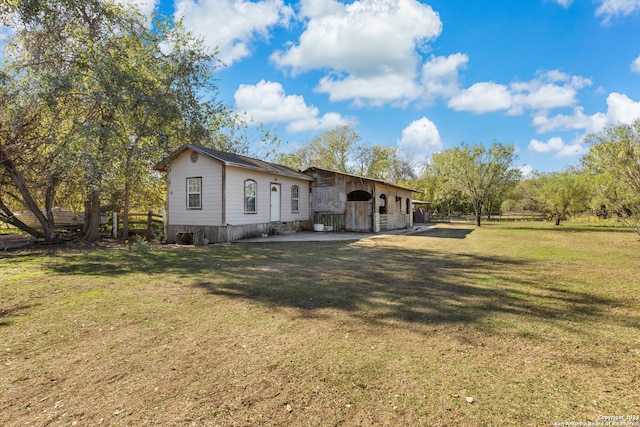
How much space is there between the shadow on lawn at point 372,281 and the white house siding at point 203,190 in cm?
350

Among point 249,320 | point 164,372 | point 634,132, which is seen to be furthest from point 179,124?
point 634,132

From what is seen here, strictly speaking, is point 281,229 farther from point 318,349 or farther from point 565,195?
point 565,195

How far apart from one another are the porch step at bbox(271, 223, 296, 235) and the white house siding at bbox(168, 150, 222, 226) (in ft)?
12.1

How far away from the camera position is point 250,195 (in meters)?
15.6

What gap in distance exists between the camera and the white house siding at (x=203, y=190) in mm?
14141

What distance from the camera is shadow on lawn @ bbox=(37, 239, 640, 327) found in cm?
486

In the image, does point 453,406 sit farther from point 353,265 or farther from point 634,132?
point 634,132

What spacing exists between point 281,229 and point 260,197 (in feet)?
7.87

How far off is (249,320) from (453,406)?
8.93ft

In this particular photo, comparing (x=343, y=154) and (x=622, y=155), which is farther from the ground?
(x=343, y=154)

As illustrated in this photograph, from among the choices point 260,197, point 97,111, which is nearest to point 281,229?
point 260,197

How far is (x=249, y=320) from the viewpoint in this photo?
4.43 meters

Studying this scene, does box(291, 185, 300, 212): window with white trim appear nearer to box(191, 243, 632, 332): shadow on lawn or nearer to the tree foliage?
the tree foliage

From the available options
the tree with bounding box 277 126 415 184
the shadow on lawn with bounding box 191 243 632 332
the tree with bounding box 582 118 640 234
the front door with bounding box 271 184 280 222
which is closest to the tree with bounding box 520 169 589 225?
the tree with bounding box 582 118 640 234
